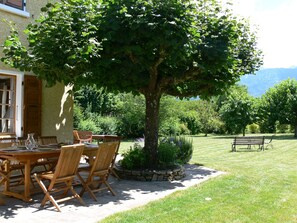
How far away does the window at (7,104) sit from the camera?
904cm

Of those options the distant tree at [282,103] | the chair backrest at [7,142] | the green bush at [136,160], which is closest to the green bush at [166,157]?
the green bush at [136,160]

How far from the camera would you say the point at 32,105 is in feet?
30.8

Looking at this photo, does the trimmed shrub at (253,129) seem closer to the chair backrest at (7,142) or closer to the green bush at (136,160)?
the green bush at (136,160)

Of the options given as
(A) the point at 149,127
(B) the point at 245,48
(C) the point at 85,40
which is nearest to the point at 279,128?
(B) the point at 245,48

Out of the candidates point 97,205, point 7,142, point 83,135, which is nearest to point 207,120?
point 83,135

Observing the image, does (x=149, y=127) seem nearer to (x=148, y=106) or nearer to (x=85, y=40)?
(x=148, y=106)

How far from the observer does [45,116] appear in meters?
9.90

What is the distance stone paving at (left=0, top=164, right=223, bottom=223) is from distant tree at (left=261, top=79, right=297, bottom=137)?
24.6m

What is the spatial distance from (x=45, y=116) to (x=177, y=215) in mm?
5544

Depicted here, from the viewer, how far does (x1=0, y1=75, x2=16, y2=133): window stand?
9.04 m

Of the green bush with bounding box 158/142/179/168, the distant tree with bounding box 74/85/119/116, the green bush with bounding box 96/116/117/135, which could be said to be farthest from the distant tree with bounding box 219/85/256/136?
the green bush with bounding box 158/142/179/168

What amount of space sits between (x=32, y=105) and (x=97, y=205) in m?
4.19

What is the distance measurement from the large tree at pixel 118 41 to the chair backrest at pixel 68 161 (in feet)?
5.85

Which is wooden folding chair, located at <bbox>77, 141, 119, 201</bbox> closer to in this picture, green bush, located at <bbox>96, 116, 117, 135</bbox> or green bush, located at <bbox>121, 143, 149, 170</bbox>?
green bush, located at <bbox>121, 143, 149, 170</bbox>
